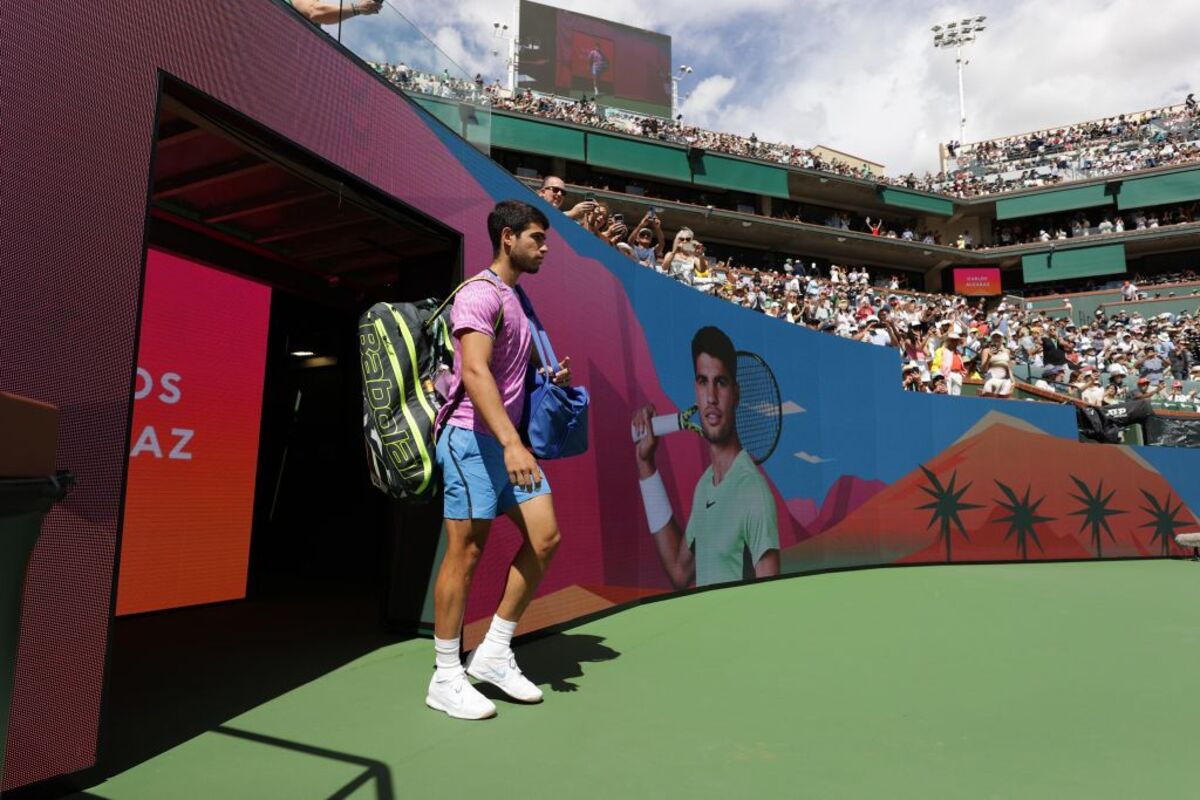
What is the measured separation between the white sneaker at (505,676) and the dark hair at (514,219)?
65.6 inches

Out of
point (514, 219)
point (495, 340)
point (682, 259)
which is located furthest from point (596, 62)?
point (495, 340)

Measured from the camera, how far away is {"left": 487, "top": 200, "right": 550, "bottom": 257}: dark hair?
2.84m

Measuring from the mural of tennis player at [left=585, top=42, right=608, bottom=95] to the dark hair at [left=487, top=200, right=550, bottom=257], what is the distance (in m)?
37.2

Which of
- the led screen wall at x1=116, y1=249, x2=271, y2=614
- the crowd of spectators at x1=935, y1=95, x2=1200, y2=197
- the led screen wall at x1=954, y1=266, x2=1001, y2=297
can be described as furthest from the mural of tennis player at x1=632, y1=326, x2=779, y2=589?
the crowd of spectators at x1=935, y1=95, x2=1200, y2=197

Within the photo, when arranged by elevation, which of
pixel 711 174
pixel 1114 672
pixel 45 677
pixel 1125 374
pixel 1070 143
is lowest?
pixel 1114 672

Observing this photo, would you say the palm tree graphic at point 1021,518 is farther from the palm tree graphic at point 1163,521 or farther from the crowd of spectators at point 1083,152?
the crowd of spectators at point 1083,152

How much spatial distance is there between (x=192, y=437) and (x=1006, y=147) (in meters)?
45.7

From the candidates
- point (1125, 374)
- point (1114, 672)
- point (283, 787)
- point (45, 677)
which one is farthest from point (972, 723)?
point (1125, 374)

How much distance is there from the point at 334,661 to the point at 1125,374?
60.1 ft

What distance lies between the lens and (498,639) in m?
2.74

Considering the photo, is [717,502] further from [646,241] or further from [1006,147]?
[1006,147]

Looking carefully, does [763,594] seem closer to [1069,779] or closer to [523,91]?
[1069,779]

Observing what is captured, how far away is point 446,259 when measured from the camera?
3.77 metres

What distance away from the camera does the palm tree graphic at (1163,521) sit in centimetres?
973
